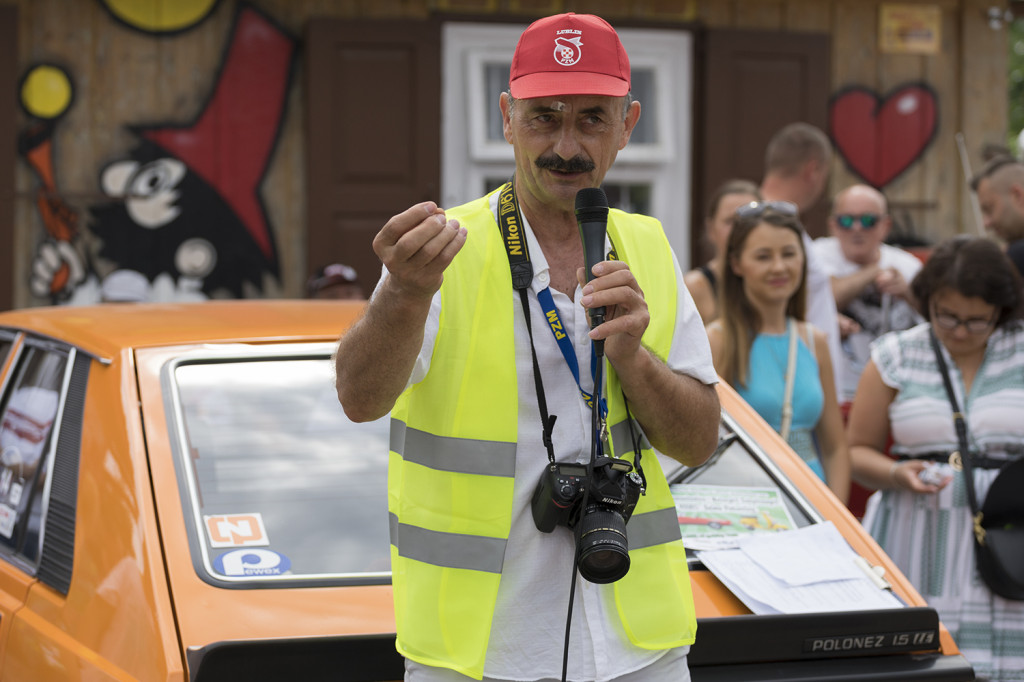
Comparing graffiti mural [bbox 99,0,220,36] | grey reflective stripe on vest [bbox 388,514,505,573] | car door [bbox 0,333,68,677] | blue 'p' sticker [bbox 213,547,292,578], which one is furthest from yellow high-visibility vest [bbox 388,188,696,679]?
graffiti mural [bbox 99,0,220,36]

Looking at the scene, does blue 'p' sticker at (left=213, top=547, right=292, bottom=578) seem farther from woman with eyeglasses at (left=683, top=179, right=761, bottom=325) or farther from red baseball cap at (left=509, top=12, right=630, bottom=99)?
woman with eyeglasses at (left=683, top=179, right=761, bottom=325)

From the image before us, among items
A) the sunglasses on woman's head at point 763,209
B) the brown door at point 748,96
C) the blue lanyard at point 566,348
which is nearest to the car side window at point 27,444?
the blue lanyard at point 566,348

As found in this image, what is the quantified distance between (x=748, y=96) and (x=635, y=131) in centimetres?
83

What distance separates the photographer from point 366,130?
7.95m

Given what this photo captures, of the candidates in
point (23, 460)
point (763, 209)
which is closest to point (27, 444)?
point (23, 460)

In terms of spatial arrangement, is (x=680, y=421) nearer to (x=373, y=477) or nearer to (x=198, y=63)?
(x=373, y=477)

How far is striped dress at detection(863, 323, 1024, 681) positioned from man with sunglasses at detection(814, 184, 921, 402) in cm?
162

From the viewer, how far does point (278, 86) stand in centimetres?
795

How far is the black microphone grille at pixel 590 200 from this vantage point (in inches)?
75.7

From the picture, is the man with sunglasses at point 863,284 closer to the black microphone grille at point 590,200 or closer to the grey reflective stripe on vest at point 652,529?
the grey reflective stripe on vest at point 652,529

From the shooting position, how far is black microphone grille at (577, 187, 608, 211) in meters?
1.92

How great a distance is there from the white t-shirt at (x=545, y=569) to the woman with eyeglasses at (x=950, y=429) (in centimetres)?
222

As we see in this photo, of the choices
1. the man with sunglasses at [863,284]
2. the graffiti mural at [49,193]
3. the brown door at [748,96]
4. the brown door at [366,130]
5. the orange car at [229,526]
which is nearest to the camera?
the orange car at [229,526]

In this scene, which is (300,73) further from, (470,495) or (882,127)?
(470,495)
